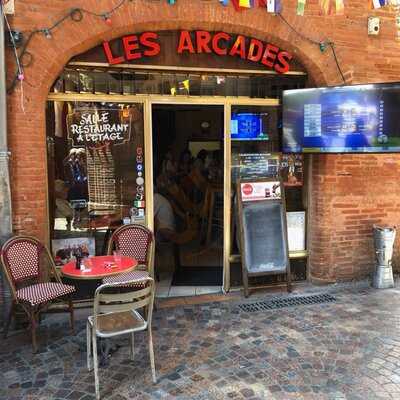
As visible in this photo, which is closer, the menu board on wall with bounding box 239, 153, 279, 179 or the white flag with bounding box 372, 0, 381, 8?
the white flag with bounding box 372, 0, 381, 8

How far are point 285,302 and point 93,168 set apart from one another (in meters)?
2.84

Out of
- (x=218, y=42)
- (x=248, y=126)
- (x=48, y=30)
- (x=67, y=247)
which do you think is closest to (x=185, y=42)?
(x=218, y=42)

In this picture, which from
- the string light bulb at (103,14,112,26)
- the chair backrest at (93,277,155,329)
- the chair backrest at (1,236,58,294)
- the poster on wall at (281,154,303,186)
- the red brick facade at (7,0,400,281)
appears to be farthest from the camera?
the poster on wall at (281,154,303,186)

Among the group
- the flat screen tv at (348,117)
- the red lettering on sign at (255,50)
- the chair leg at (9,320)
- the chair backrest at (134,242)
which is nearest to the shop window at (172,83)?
the red lettering on sign at (255,50)

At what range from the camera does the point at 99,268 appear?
4223 millimetres

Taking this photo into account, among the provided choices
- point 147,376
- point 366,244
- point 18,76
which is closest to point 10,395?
point 147,376

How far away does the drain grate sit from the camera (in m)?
5.27

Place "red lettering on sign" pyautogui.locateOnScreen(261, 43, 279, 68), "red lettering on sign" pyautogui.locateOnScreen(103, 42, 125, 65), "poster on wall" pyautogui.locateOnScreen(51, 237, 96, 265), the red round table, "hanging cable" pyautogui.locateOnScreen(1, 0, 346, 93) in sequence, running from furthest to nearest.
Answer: "red lettering on sign" pyautogui.locateOnScreen(261, 43, 279, 68), "poster on wall" pyautogui.locateOnScreen(51, 237, 96, 265), "red lettering on sign" pyautogui.locateOnScreen(103, 42, 125, 65), "hanging cable" pyautogui.locateOnScreen(1, 0, 346, 93), the red round table

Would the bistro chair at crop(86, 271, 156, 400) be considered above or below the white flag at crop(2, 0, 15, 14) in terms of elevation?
below

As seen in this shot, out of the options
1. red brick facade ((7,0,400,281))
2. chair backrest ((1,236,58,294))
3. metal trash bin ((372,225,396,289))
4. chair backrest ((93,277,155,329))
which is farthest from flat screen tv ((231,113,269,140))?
chair backrest ((93,277,155,329))

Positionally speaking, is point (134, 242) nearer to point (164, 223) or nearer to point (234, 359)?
point (164, 223)

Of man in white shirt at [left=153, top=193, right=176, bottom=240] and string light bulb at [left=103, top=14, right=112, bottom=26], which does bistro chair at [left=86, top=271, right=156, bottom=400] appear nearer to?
man in white shirt at [left=153, top=193, right=176, bottom=240]

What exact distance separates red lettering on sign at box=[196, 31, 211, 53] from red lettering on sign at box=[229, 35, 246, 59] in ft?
1.05

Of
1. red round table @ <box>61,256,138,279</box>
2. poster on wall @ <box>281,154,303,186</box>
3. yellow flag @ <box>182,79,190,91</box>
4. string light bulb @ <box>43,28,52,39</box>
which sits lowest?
red round table @ <box>61,256,138,279</box>
